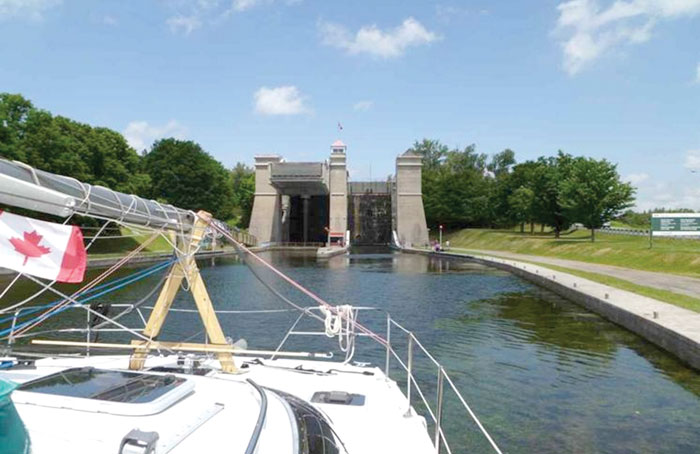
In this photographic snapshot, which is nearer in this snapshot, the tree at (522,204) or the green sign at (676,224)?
the green sign at (676,224)

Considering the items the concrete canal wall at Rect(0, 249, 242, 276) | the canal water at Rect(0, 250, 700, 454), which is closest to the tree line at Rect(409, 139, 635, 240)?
the canal water at Rect(0, 250, 700, 454)

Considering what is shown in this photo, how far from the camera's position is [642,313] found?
14.4 m

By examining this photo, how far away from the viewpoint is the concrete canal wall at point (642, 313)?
11.5m

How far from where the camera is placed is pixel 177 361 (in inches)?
253

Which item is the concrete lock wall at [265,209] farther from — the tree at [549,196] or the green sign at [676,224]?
the green sign at [676,224]

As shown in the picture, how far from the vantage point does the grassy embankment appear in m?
19.7

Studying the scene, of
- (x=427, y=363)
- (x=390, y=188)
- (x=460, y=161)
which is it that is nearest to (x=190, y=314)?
(x=427, y=363)

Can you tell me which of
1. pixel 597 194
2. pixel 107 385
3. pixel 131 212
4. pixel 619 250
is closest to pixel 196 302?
pixel 131 212

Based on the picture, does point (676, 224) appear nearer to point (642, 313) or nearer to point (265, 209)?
point (642, 313)

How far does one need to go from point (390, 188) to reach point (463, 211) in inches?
493

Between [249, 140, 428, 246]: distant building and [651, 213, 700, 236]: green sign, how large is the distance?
1442 inches

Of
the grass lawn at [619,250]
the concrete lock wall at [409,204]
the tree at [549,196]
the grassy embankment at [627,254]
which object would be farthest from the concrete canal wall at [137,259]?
the tree at [549,196]

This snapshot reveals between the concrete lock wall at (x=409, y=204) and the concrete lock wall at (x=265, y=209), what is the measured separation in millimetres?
17421

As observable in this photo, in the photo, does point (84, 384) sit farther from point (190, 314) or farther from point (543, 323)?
point (543, 323)
